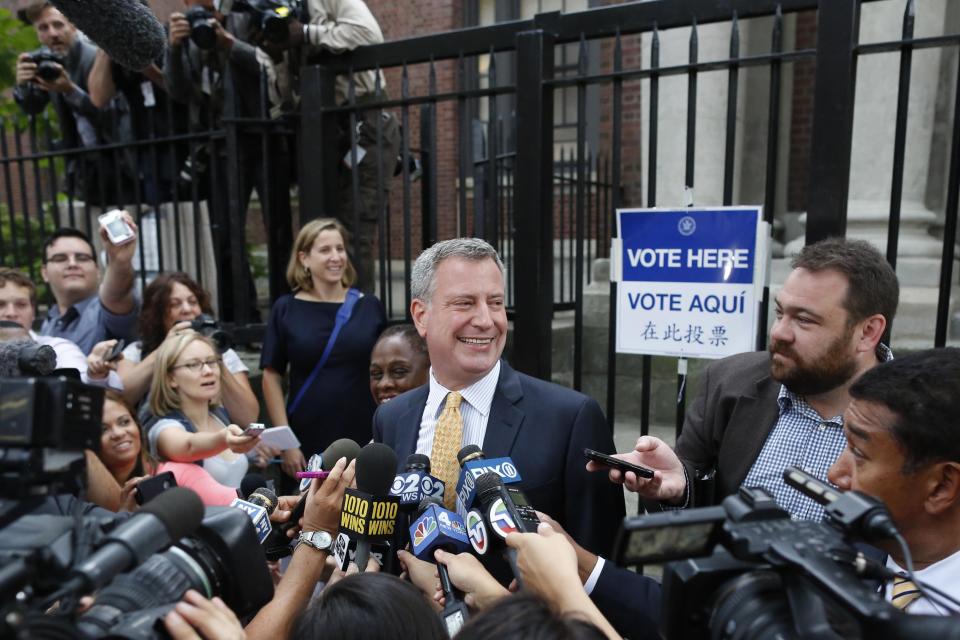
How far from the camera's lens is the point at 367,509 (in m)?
1.86

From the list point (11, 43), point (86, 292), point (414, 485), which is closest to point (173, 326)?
point (86, 292)

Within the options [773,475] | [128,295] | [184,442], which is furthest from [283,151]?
[773,475]

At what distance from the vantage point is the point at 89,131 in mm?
5473

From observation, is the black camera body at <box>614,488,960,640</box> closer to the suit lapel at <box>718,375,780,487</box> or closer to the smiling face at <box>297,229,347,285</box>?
the suit lapel at <box>718,375,780,487</box>

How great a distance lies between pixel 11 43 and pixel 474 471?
23.5 ft

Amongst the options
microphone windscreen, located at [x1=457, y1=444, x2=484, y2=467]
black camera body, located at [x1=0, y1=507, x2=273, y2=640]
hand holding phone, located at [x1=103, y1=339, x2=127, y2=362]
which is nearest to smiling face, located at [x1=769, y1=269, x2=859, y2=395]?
microphone windscreen, located at [x1=457, y1=444, x2=484, y2=467]

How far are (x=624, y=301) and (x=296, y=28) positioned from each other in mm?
2462

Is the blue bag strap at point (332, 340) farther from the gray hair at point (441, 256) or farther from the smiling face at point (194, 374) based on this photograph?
the gray hair at point (441, 256)

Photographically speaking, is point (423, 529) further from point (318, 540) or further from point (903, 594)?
point (903, 594)

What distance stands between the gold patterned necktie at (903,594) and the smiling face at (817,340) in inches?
29.1

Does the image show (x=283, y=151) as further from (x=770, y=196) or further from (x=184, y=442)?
(x=770, y=196)

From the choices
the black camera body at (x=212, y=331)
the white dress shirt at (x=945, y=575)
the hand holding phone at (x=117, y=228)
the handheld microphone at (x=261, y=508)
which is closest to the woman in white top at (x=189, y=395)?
the black camera body at (x=212, y=331)

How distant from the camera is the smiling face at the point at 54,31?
16.8ft

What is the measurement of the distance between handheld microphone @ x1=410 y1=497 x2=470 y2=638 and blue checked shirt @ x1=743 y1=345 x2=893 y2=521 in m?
1.05
